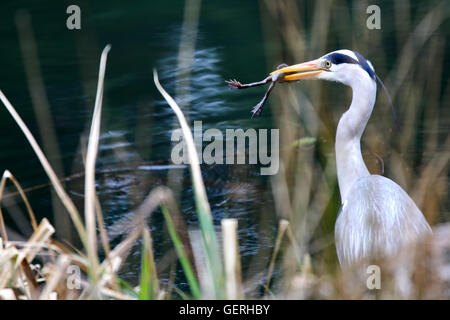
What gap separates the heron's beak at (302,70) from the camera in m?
3.36

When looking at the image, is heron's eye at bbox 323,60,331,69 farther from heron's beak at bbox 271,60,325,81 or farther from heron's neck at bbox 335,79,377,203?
heron's neck at bbox 335,79,377,203

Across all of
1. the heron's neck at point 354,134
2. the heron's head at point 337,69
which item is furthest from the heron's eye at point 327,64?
the heron's neck at point 354,134

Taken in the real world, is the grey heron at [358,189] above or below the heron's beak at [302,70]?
below

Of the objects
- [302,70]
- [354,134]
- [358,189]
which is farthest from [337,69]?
[358,189]

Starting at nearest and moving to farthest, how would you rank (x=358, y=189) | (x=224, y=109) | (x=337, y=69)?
(x=358, y=189) → (x=337, y=69) → (x=224, y=109)

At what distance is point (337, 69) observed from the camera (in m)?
3.45

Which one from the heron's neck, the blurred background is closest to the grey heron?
the heron's neck

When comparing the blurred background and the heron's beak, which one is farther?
the heron's beak

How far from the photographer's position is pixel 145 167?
4926 millimetres

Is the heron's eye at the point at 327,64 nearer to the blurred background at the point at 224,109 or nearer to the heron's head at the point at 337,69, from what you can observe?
the heron's head at the point at 337,69

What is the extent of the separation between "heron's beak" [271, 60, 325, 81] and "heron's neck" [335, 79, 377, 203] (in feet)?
0.69

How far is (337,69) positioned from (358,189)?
0.68 m

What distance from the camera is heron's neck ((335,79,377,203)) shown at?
11.2 ft

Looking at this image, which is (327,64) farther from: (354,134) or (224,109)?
(224,109)
